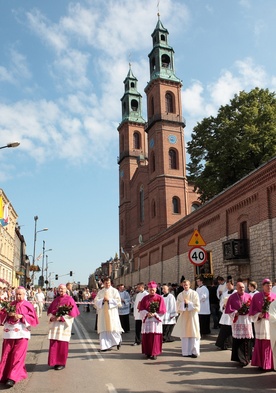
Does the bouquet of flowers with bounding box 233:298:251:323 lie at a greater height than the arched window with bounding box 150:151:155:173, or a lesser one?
lesser

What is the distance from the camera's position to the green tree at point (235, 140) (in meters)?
31.3

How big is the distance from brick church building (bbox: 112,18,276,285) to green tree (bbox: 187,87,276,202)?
4.58m

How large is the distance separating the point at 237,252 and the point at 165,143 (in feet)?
114

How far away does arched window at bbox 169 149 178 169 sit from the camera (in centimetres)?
5531

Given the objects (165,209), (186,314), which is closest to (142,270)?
(165,209)

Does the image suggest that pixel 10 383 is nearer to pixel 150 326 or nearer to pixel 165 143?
pixel 150 326

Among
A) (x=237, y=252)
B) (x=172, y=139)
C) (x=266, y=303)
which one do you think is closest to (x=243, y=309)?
(x=266, y=303)

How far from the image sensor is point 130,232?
2594 inches

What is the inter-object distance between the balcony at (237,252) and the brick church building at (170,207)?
0.16 feet

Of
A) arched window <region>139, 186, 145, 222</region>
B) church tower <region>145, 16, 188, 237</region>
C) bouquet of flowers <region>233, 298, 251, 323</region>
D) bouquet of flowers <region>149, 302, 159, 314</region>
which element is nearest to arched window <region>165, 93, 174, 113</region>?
church tower <region>145, 16, 188, 237</region>

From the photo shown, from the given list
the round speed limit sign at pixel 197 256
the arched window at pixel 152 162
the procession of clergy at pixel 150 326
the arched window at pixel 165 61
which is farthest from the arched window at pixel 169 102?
the procession of clergy at pixel 150 326

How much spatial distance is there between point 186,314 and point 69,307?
342 centimetres

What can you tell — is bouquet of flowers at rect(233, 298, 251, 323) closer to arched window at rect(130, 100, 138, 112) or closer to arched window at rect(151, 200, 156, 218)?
arched window at rect(151, 200, 156, 218)

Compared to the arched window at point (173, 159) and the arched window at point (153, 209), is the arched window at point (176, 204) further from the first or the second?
the arched window at point (173, 159)
